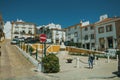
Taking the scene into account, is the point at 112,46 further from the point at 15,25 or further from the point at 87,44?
the point at 15,25

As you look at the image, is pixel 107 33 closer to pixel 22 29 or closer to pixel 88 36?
A: pixel 88 36

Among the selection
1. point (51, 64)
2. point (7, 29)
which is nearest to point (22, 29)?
point (7, 29)

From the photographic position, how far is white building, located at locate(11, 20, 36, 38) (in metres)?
98.7

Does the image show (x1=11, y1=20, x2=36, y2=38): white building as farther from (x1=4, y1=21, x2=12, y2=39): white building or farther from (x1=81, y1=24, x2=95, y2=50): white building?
(x1=81, y1=24, x2=95, y2=50): white building

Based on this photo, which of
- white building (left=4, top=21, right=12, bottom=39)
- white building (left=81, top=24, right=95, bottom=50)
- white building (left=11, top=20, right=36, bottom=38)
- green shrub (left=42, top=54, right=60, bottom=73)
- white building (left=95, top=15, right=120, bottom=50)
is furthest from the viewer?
white building (left=4, top=21, right=12, bottom=39)

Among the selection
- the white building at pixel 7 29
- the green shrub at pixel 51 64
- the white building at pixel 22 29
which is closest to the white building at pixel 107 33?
the green shrub at pixel 51 64

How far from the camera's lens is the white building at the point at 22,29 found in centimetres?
9869

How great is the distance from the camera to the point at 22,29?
10131 cm

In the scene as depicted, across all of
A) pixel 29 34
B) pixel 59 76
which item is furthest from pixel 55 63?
pixel 29 34

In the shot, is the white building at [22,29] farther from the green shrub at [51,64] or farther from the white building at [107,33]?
the green shrub at [51,64]

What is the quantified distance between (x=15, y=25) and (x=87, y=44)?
1709 inches

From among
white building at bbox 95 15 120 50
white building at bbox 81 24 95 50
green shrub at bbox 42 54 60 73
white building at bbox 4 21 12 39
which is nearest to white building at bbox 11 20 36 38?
white building at bbox 4 21 12 39

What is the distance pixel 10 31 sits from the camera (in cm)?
9988

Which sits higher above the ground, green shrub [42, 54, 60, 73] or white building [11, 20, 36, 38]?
white building [11, 20, 36, 38]
